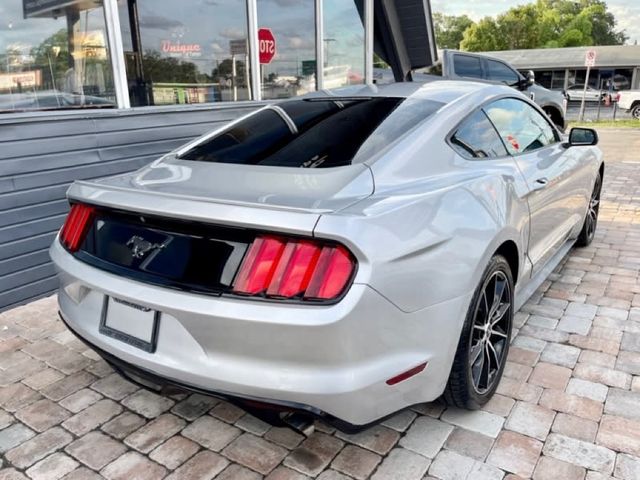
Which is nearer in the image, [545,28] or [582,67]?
[582,67]

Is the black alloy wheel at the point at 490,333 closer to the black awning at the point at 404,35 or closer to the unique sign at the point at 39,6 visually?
the unique sign at the point at 39,6

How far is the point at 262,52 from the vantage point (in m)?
6.18

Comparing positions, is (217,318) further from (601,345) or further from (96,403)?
(601,345)

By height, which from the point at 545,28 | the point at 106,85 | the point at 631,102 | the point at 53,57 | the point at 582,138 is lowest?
the point at 631,102

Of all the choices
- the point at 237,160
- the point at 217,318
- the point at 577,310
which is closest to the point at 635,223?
the point at 577,310

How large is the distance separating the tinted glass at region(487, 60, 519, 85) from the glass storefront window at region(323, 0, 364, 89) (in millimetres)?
4890

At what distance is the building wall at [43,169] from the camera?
3742 mm

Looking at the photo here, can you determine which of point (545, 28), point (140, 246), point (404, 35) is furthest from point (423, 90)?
point (545, 28)

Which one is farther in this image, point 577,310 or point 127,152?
point 127,152

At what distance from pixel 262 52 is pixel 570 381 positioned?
4914 mm

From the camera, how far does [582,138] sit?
3.92 metres

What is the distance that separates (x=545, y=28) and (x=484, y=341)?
65748 millimetres

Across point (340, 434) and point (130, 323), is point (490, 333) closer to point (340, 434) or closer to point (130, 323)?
point (340, 434)

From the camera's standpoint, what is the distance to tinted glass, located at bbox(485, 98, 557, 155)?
3.01 metres
